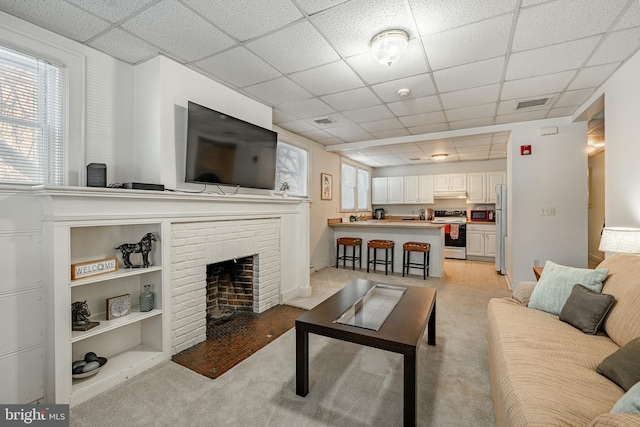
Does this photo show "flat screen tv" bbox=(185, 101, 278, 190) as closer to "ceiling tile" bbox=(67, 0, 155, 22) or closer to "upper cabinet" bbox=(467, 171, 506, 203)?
→ "ceiling tile" bbox=(67, 0, 155, 22)

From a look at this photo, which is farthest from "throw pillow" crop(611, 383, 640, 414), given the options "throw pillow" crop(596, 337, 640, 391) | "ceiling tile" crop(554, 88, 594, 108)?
"ceiling tile" crop(554, 88, 594, 108)

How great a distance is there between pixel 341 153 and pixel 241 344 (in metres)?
4.58

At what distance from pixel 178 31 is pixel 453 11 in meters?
1.97

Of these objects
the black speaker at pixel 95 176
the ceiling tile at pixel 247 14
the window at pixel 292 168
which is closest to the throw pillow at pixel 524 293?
the ceiling tile at pixel 247 14

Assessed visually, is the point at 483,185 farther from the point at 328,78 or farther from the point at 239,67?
the point at 239,67

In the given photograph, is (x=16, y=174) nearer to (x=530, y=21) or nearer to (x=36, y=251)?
(x=36, y=251)

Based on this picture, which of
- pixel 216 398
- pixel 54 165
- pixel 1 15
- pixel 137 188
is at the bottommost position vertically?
pixel 216 398

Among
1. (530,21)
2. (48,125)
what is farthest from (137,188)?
(530,21)

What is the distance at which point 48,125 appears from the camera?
2078mm

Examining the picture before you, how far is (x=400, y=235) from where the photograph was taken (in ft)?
17.9

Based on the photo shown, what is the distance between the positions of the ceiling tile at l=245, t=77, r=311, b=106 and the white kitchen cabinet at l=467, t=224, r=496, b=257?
5381mm

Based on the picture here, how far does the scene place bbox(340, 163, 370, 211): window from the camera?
22.4ft

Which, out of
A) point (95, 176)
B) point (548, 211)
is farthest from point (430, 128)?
point (95, 176)

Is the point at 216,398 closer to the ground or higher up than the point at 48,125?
closer to the ground
